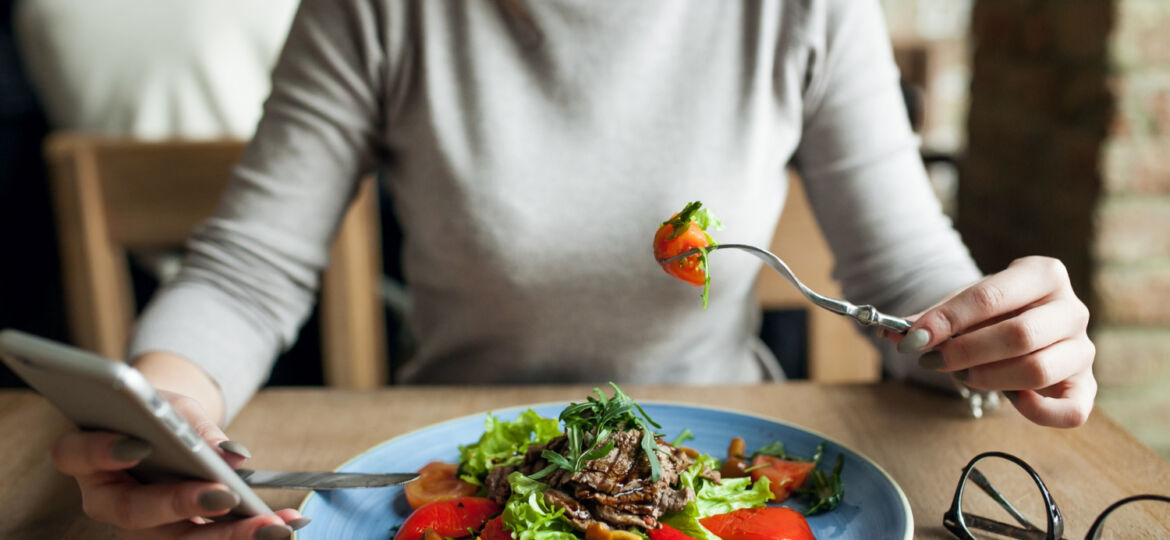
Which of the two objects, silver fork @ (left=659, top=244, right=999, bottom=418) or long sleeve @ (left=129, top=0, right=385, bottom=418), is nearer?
silver fork @ (left=659, top=244, right=999, bottom=418)

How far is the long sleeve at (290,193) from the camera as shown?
114cm

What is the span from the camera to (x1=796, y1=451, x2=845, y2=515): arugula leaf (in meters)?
0.82

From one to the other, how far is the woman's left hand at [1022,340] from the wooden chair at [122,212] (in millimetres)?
1084

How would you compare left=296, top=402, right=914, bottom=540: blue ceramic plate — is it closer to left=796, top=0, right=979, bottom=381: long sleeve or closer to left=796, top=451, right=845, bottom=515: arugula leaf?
left=796, top=451, right=845, bottom=515: arugula leaf

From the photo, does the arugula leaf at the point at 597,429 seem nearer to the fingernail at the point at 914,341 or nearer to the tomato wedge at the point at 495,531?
the tomato wedge at the point at 495,531

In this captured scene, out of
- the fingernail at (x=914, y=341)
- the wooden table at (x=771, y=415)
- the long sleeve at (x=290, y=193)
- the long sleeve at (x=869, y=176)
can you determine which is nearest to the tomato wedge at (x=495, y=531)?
the wooden table at (x=771, y=415)

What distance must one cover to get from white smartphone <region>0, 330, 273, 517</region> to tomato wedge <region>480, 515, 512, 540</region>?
179 mm

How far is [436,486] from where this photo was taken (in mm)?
835

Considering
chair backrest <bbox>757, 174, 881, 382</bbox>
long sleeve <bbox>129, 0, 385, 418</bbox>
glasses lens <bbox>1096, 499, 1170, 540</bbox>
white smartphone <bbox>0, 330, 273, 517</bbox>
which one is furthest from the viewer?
chair backrest <bbox>757, 174, 881, 382</bbox>

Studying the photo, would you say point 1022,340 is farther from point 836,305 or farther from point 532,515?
point 532,515

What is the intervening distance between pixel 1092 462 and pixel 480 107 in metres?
0.85

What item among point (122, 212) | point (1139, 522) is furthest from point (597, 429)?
point (122, 212)

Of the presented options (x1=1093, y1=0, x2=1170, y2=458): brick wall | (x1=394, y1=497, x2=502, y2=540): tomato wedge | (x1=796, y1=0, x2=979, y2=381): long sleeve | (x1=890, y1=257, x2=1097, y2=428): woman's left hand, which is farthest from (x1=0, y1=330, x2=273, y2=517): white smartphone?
(x1=1093, y1=0, x2=1170, y2=458): brick wall

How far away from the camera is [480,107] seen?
1229 mm
